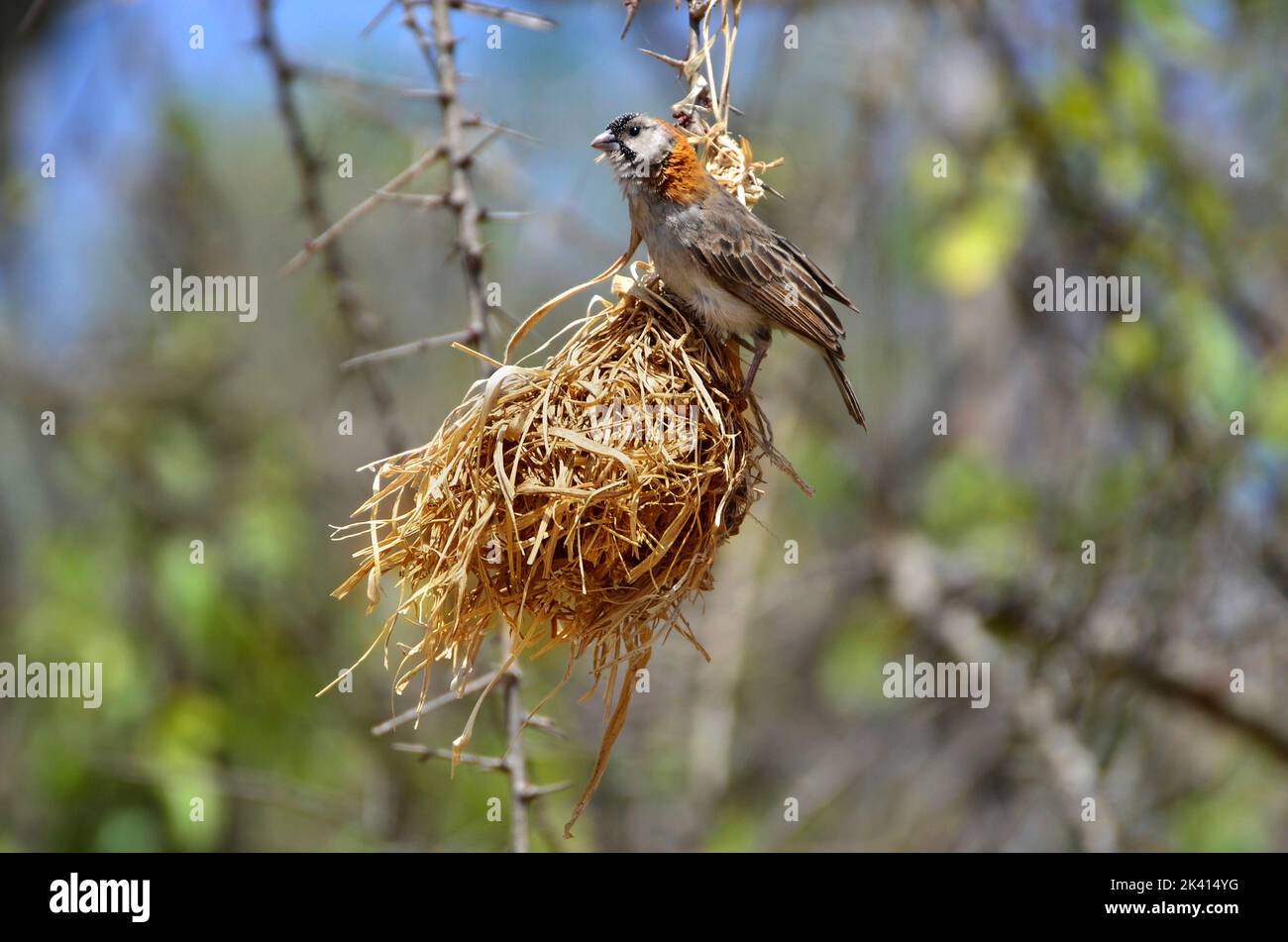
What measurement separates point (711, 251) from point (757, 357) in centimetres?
32

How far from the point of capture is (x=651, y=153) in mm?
3311

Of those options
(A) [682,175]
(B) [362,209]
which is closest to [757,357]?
(A) [682,175]

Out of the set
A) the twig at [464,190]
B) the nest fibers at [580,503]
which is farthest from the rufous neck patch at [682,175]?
the twig at [464,190]

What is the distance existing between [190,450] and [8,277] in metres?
1.45

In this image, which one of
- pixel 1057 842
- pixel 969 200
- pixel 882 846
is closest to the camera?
pixel 969 200

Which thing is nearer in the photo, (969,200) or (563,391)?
(563,391)

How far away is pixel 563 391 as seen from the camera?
300cm

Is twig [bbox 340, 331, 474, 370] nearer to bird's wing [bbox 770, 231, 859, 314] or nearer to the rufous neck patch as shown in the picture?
the rufous neck patch

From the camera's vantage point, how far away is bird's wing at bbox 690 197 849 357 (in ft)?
10.4

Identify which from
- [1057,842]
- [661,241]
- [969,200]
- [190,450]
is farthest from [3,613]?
[1057,842]

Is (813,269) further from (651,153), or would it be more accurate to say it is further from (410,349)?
(410,349)

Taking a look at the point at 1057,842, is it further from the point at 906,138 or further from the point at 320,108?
the point at 320,108

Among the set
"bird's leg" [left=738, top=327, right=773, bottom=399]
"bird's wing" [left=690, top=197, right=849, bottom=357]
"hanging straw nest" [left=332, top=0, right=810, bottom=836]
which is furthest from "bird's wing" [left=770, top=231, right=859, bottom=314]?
"hanging straw nest" [left=332, top=0, right=810, bottom=836]

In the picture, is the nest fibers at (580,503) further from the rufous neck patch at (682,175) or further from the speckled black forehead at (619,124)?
the speckled black forehead at (619,124)
